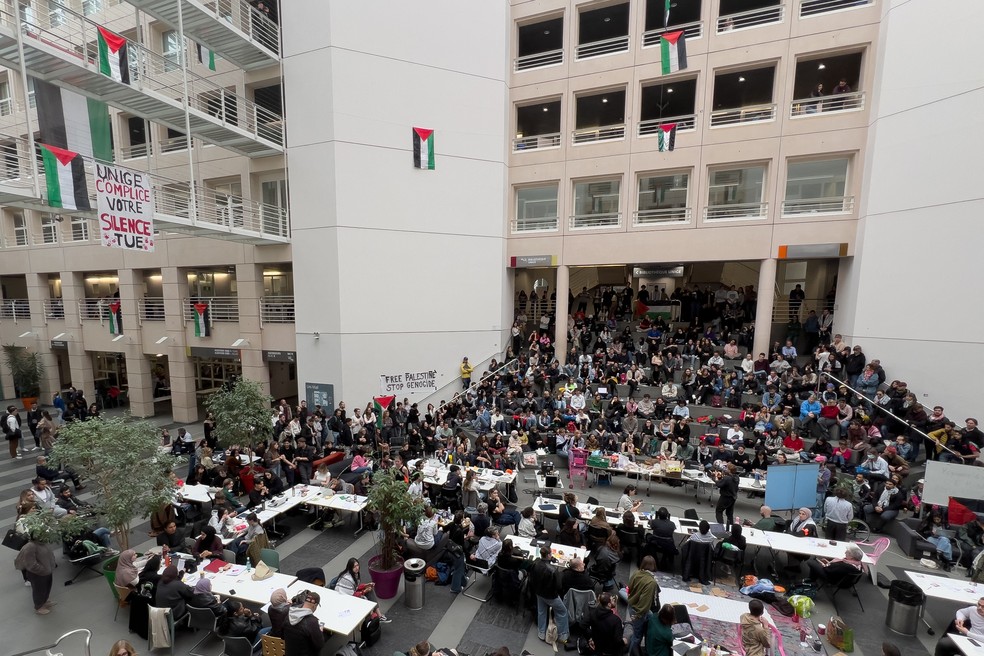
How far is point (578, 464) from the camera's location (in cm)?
1344

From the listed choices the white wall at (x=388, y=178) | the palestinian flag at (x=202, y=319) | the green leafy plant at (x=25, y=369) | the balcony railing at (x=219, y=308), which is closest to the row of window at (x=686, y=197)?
the white wall at (x=388, y=178)

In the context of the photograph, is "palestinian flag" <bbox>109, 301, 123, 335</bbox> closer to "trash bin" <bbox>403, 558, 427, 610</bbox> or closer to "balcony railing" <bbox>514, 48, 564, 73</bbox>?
"trash bin" <bbox>403, 558, 427, 610</bbox>

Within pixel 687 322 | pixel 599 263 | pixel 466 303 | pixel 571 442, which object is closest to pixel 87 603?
pixel 571 442

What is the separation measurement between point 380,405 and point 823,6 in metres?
22.8

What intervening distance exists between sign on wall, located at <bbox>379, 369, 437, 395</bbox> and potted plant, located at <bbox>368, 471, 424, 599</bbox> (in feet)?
34.0

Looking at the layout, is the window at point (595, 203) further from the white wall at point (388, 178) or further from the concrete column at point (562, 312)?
the white wall at point (388, 178)

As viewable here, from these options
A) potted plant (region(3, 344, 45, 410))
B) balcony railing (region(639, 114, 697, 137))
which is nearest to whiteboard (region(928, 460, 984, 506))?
balcony railing (region(639, 114, 697, 137))

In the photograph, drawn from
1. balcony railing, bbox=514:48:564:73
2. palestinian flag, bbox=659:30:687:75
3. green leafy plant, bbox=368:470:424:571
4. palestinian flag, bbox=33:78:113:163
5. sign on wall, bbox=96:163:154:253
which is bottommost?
green leafy plant, bbox=368:470:424:571

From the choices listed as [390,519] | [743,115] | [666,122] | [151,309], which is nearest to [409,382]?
[390,519]

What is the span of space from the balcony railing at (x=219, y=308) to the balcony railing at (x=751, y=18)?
Result: 23.4 metres

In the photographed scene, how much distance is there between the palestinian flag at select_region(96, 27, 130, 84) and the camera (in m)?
12.2

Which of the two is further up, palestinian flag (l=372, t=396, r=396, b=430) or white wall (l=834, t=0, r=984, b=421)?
white wall (l=834, t=0, r=984, b=421)

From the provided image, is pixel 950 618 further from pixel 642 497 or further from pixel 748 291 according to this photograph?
pixel 748 291

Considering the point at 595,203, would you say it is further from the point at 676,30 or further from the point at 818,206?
the point at 818,206
